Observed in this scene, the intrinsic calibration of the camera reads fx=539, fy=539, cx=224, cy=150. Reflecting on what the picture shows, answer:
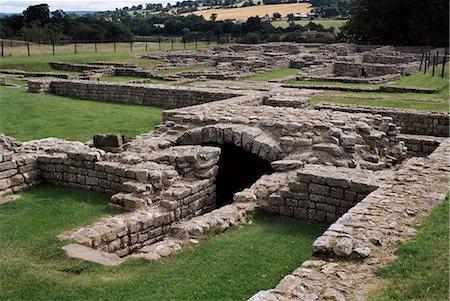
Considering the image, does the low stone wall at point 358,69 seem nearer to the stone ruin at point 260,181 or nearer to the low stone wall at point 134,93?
the low stone wall at point 134,93

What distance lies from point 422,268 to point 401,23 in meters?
54.9

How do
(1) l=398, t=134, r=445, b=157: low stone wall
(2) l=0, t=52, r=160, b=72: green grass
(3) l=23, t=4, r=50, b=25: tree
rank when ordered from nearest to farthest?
1. (1) l=398, t=134, r=445, b=157: low stone wall
2. (2) l=0, t=52, r=160, b=72: green grass
3. (3) l=23, t=4, r=50, b=25: tree

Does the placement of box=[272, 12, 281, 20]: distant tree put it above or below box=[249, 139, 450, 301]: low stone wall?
above

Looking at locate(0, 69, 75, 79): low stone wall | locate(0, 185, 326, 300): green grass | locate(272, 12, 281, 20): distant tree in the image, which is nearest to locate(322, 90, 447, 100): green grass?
locate(0, 185, 326, 300): green grass

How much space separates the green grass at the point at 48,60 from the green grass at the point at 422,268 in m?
32.7

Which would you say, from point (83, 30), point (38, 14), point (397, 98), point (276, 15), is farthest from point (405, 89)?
point (276, 15)

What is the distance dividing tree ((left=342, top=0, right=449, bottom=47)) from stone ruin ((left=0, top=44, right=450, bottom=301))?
140ft

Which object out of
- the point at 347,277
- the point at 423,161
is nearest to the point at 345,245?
the point at 347,277

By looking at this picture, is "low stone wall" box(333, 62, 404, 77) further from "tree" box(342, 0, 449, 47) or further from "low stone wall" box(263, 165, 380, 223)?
"low stone wall" box(263, 165, 380, 223)

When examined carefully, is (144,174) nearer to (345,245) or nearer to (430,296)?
(345,245)

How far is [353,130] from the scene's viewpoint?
12.7m

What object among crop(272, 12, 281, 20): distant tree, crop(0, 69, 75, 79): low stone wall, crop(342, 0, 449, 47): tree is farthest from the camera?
crop(272, 12, 281, 20): distant tree

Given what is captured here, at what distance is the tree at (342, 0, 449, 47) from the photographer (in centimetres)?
5366

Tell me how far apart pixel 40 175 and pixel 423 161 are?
8255mm
